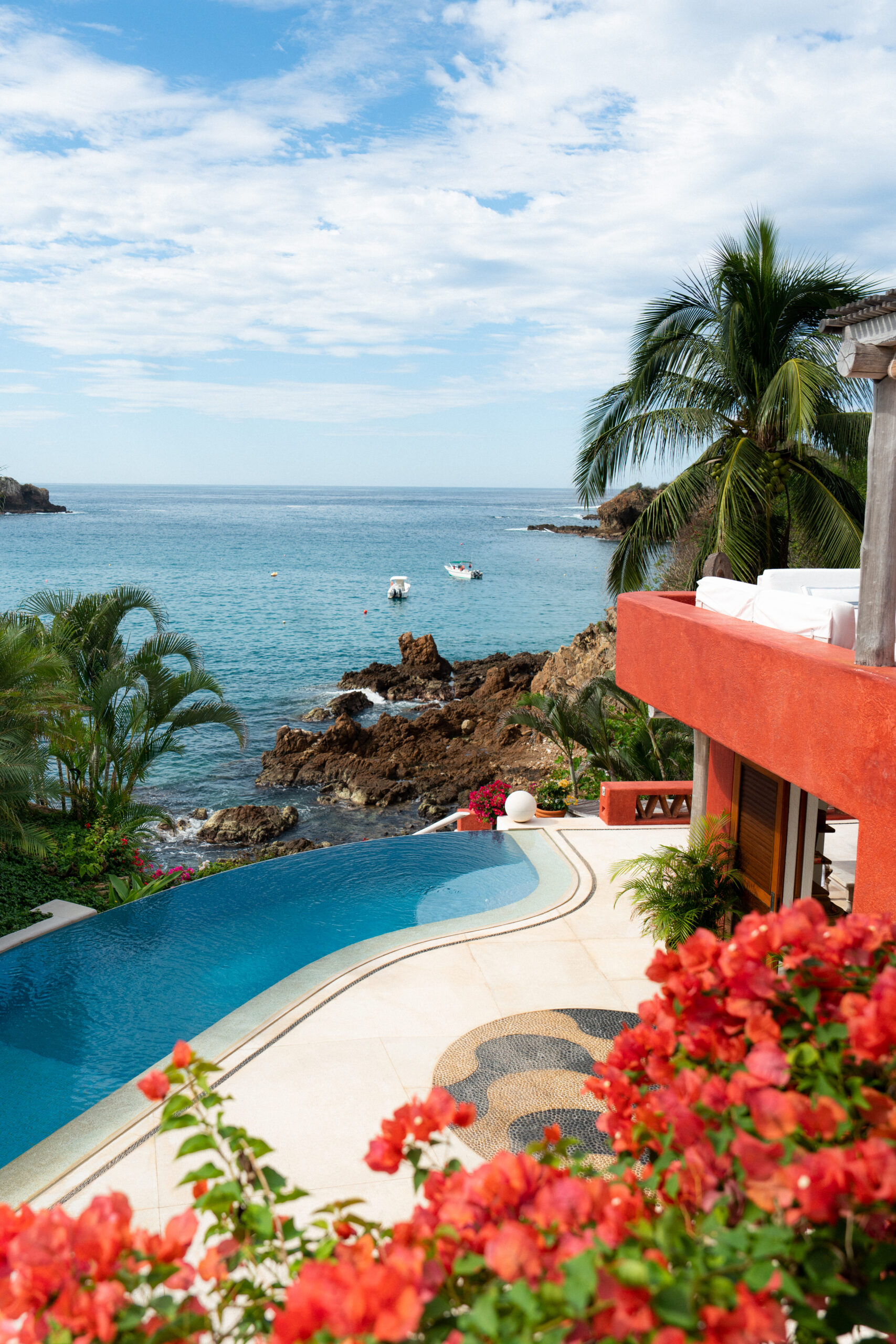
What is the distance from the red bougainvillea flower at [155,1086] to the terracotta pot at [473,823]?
1252cm

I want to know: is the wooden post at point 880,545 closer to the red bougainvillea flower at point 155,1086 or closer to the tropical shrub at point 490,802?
the red bougainvillea flower at point 155,1086

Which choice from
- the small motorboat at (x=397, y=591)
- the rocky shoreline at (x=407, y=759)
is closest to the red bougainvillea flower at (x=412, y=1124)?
the rocky shoreline at (x=407, y=759)

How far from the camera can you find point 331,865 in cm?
1301

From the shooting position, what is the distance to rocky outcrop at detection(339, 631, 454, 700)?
37.4m

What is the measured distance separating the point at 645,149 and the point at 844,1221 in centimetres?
1613

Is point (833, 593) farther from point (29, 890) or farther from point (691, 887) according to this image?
point (29, 890)

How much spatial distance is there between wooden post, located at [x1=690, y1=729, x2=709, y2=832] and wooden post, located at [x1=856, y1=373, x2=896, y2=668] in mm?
4992

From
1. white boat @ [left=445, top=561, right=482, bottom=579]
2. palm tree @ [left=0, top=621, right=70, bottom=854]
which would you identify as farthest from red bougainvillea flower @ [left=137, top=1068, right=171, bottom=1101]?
white boat @ [left=445, top=561, right=482, bottom=579]

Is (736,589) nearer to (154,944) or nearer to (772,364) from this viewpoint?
(772,364)

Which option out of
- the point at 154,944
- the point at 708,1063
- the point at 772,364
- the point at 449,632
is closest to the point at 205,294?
the point at 449,632

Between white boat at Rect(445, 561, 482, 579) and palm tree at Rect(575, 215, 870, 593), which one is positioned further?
white boat at Rect(445, 561, 482, 579)

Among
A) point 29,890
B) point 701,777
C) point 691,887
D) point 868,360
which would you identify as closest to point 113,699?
point 29,890

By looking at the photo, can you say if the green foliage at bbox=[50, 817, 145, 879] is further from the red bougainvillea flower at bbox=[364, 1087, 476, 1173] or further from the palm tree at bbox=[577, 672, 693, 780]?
the red bougainvillea flower at bbox=[364, 1087, 476, 1173]

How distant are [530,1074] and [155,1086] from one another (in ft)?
17.6
